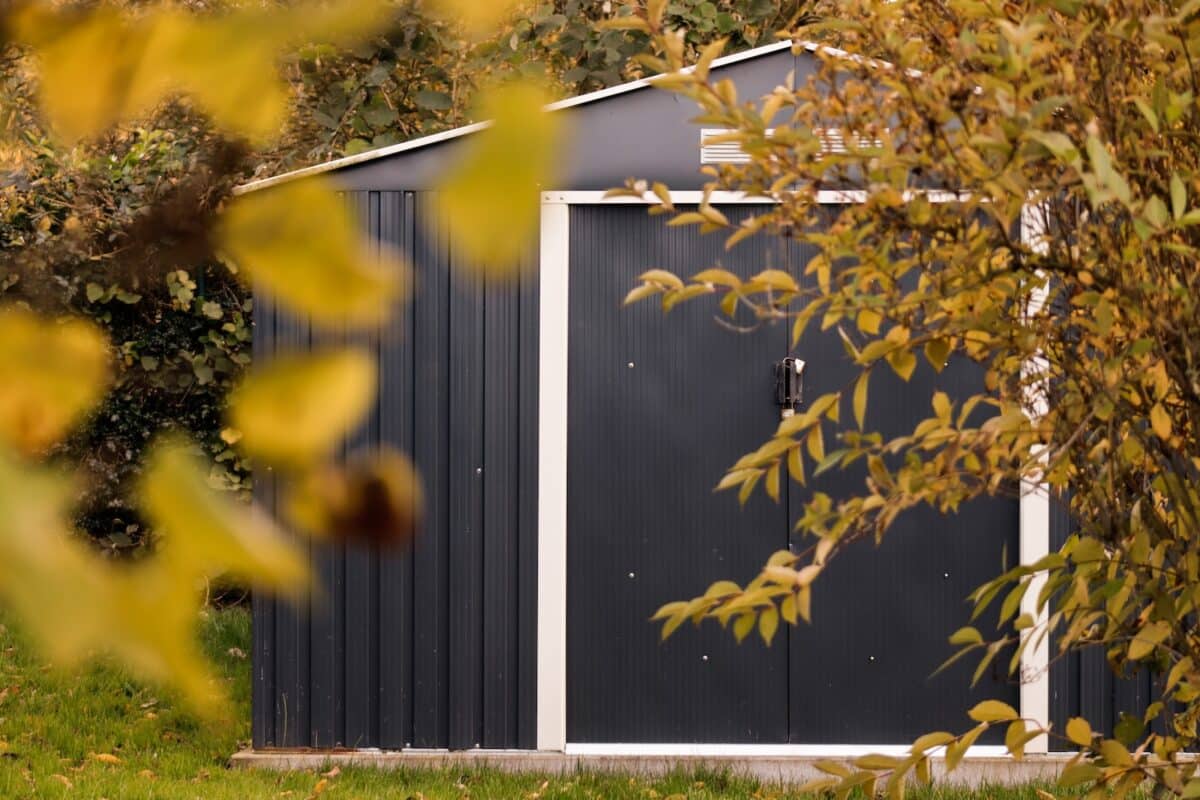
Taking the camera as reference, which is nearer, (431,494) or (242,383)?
(242,383)

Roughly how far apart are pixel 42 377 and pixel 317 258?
→ 0.16m

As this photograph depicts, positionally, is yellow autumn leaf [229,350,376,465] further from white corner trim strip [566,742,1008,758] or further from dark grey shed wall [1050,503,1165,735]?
dark grey shed wall [1050,503,1165,735]

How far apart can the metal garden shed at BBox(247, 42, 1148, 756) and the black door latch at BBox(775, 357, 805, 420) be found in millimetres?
59

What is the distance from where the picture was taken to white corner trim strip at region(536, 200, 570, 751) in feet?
18.3

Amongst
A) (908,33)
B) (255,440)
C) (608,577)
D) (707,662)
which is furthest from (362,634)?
(255,440)

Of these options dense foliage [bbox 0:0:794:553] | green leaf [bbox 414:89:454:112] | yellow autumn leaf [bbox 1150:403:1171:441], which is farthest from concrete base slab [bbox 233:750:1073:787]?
green leaf [bbox 414:89:454:112]

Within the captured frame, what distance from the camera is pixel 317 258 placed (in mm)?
524

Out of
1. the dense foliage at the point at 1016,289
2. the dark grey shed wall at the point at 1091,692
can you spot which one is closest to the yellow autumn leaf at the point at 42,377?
the dense foliage at the point at 1016,289

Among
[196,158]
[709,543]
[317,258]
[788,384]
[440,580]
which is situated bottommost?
[440,580]

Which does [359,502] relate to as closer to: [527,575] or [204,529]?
[204,529]

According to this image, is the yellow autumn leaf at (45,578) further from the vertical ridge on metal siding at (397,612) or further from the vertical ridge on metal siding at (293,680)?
the vertical ridge on metal siding at (293,680)

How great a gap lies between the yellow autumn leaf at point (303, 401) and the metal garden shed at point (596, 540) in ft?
16.7

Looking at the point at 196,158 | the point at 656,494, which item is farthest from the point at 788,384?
the point at 196,158

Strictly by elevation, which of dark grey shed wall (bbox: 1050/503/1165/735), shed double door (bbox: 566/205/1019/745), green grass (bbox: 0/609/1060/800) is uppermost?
shed double door (bbox: 566/205/1019/745)
